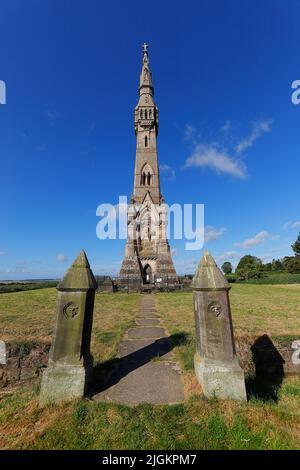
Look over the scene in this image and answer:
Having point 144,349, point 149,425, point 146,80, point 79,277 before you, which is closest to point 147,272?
point 144,349

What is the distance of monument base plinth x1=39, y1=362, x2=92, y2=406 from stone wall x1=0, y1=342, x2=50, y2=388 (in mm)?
2556

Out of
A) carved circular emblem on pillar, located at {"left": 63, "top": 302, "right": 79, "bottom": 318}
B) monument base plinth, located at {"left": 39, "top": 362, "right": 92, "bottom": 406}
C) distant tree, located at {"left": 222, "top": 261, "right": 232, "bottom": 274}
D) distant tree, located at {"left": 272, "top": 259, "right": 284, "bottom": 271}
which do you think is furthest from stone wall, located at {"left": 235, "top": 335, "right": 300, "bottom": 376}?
distant tree, located at {"left": 222, "top": 261, "right": 232, "bottom": 274}

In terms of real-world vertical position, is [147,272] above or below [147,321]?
above

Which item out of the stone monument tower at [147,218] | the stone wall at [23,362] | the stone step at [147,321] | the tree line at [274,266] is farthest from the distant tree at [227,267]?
the stone wall at [23,362]

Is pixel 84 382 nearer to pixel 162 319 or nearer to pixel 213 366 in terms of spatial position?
pixel 213 366

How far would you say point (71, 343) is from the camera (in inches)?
165

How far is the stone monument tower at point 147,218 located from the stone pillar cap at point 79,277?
20.0 meters

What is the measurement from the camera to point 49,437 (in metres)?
3.02

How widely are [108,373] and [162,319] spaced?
5.65m

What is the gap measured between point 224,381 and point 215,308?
1.25 metres

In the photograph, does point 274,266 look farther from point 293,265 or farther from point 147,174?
point 147,174

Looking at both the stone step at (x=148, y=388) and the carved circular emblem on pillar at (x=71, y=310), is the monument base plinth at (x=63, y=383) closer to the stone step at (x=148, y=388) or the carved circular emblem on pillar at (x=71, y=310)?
the stone step at (x=148, y=388)

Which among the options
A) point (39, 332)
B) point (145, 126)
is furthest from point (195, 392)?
point (145, 126)

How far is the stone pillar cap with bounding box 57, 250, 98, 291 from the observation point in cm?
428
